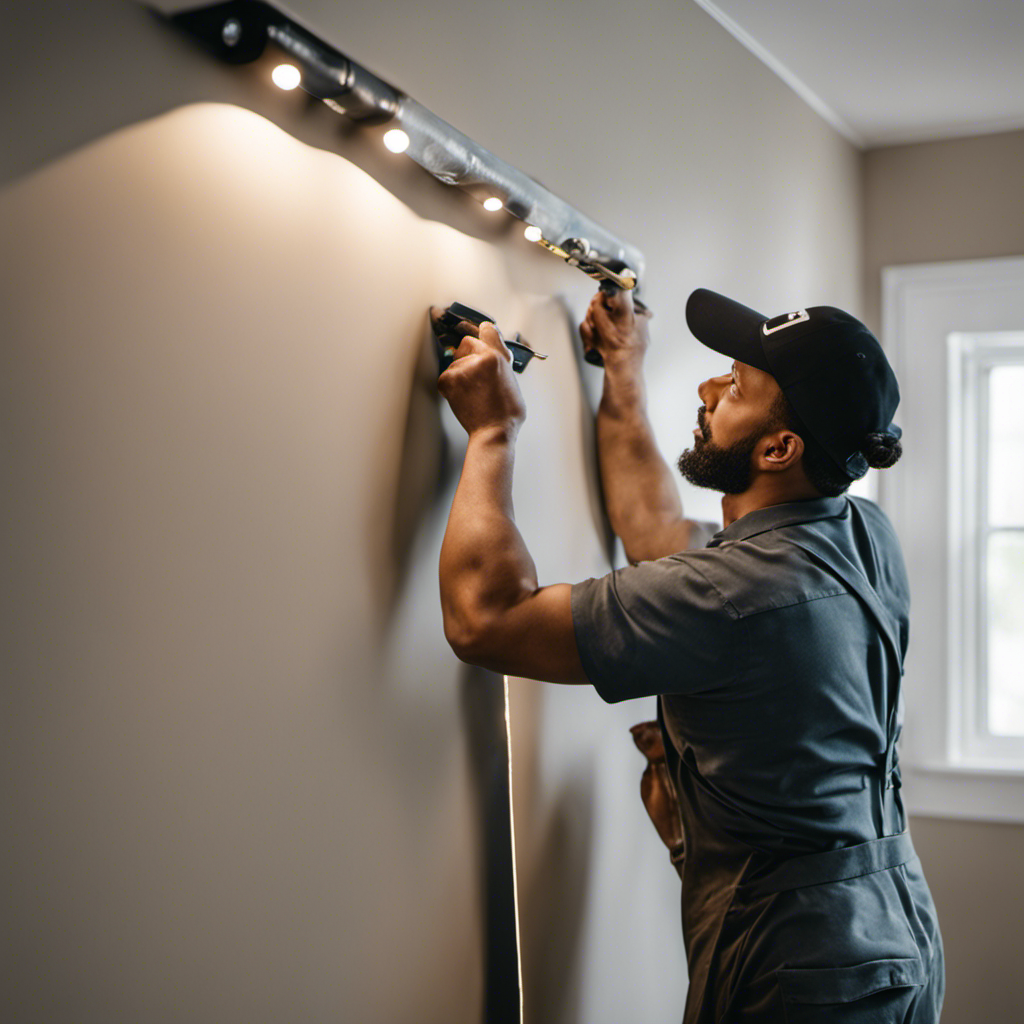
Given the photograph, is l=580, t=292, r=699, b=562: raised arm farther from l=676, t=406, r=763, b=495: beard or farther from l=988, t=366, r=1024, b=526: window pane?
l=988, t=366, r=1024, b=526: window pane

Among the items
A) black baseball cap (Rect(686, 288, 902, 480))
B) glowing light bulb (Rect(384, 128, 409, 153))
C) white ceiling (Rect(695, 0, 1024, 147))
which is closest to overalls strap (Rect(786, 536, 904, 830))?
black baseball cap (Rect(686, 288, 902, 480))

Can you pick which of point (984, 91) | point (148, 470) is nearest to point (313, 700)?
point (148, 470)

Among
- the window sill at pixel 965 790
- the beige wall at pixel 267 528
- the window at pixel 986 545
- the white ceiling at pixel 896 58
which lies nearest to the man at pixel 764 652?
the beige wall at pixel 267 528

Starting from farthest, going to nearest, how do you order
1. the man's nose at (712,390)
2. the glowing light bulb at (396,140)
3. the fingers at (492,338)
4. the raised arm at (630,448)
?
the raised arm at (630,448)
the man's nose at (712,390)
the fingers at (492,338)
the glowing light bulb at (396,140)

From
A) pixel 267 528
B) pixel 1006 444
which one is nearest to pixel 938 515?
pixel 1006 444

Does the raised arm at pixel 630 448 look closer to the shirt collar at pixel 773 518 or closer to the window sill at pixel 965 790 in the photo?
the shirt collar at pixel 773 518

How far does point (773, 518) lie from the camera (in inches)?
47.6

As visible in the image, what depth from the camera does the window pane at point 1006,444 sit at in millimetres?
2588

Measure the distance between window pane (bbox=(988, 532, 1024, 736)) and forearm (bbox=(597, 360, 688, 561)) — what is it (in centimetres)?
144

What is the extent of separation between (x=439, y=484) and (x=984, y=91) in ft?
5.90

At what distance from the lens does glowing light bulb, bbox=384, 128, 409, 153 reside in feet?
3.39

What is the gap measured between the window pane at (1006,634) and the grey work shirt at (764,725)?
1.48 meters

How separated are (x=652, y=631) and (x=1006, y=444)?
1.92 m

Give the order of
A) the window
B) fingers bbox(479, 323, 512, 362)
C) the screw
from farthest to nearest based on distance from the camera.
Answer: the window < fingers bbox(479, 323, 512, 362) < the screw
